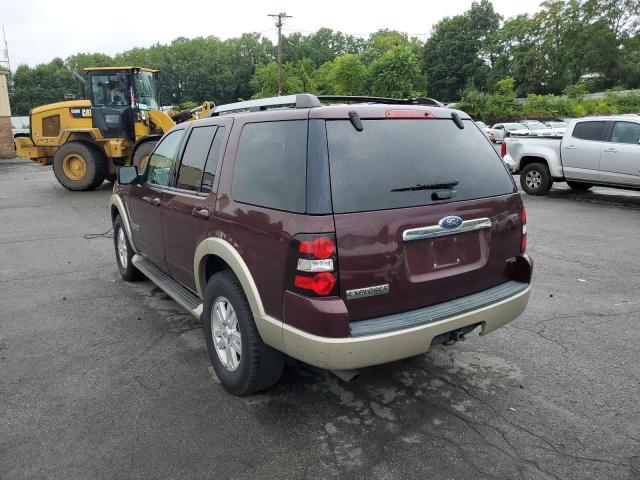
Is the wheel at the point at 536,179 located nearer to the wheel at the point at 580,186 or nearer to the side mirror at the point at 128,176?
the wheel at the point at 580,186

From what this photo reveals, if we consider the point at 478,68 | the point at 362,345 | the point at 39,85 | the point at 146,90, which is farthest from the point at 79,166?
the point at 39,85

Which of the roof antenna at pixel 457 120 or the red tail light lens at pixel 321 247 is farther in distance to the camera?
the roof antenna at pixel 457 120

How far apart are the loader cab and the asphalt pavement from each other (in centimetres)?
940

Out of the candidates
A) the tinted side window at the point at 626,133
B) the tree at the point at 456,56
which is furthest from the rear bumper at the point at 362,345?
the tree at the point at 456,56

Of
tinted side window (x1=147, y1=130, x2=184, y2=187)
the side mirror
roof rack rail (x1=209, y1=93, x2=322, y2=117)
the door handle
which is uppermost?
roof rack rail (x1=209, y1=93, x2=322, y2=117)

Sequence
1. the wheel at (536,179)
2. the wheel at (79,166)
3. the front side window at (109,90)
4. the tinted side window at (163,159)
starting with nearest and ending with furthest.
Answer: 1. the tinted side window at (163,159)
2. the wheel at (536,179)
3. the wheel at (79,166)
4. the front side window at (109,90)

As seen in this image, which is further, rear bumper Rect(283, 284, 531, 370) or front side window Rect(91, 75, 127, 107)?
front side window Rect(91, 75, 127, 107)

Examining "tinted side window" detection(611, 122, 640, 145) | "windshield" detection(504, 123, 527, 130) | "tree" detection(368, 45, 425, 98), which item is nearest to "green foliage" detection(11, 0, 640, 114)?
"tree" detection(368, 45, 425, 98)

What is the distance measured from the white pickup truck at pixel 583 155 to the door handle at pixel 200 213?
31.7ft

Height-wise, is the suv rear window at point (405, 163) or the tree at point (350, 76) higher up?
the tree at point (350, 76)

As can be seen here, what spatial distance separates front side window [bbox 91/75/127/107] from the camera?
1368 centimetres

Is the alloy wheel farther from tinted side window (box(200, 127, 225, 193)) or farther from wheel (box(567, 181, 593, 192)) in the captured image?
wheel (box(567, 181, 593, 192))

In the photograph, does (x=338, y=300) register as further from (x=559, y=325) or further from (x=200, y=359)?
(x=559, y=325)

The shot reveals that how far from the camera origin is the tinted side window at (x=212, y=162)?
11.2ft
